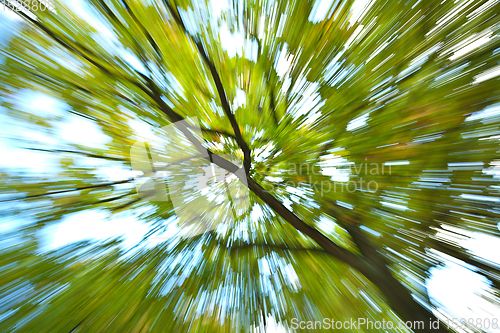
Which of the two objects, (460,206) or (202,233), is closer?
(460,206)

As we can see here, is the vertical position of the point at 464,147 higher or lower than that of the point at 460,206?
higher

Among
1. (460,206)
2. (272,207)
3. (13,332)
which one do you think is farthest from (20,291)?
(460,206)

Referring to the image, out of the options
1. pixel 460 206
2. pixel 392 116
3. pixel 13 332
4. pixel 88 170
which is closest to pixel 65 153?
pixel 88 170

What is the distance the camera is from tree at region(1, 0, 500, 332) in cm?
28

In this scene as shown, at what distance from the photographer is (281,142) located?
1.59ft

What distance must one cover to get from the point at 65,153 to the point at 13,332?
303 mm

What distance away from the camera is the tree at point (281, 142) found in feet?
0.92

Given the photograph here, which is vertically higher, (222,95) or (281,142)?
(222,95)

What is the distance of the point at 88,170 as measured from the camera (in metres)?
0.37

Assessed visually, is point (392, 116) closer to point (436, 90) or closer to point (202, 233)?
point (436, 90)

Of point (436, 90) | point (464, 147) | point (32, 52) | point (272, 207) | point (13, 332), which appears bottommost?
point (13, 332)

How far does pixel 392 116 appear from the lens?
0.33m

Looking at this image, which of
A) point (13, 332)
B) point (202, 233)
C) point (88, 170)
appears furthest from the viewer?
point (202, 233)

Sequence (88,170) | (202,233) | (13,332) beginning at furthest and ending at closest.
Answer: (202,233), (88,170), (13,332)
